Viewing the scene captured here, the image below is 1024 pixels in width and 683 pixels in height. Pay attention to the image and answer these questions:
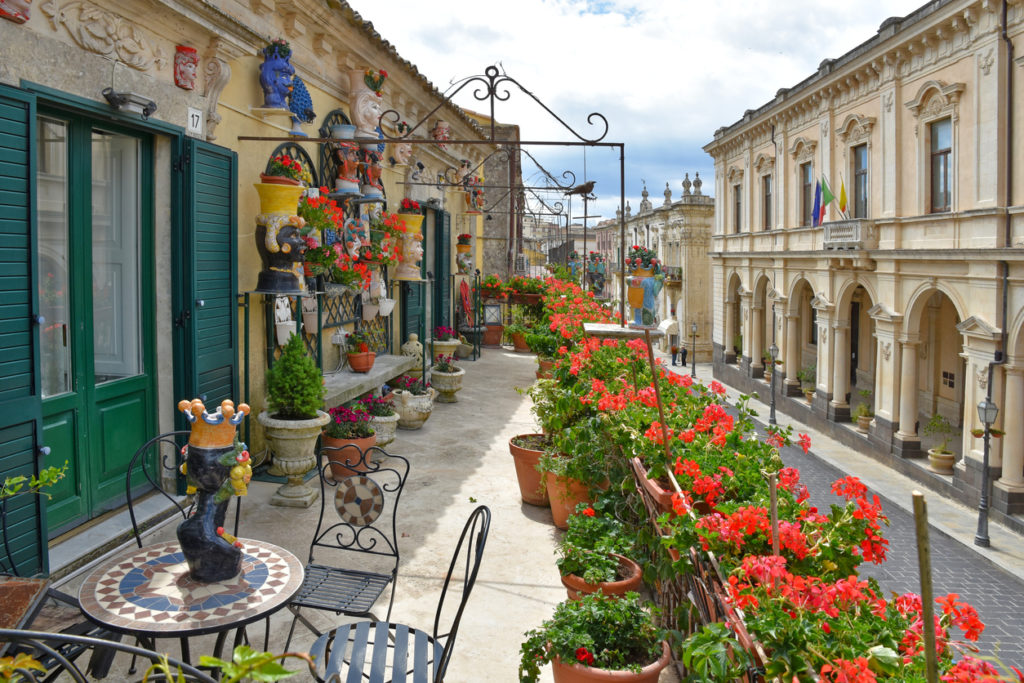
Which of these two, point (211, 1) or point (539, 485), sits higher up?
point (211, 1)

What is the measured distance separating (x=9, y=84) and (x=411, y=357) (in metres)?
5.97

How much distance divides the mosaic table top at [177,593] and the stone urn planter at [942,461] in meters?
17.5

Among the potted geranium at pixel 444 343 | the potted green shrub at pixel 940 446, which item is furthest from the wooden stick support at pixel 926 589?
the potted green shrub at pixel 940 446

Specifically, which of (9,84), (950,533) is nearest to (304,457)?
(9,84)

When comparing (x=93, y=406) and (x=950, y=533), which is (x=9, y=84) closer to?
(x=93, y=406)

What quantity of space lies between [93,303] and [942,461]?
17.6 metres

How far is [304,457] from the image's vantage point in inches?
223

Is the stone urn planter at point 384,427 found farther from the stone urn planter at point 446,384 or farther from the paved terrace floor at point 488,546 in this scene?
the stone urn planter at point 446,384

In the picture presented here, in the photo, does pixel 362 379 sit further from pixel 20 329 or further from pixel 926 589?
pixel 926 589

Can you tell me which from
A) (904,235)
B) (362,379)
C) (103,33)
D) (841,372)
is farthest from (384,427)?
(841,372)

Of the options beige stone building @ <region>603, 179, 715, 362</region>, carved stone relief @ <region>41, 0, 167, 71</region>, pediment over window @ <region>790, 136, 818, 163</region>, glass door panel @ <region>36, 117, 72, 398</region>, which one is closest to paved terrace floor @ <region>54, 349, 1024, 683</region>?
glass door panel @ <region>36, 117, 72, 398</region>

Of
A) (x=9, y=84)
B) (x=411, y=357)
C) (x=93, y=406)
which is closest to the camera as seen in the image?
(x=9, y=84)

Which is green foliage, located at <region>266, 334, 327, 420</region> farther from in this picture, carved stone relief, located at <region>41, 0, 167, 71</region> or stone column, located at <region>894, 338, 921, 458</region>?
stone column, located at <region>894, 338, 921, 458</region>

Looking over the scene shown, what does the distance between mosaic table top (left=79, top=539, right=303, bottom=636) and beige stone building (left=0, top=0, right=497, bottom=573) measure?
113 centimetres
